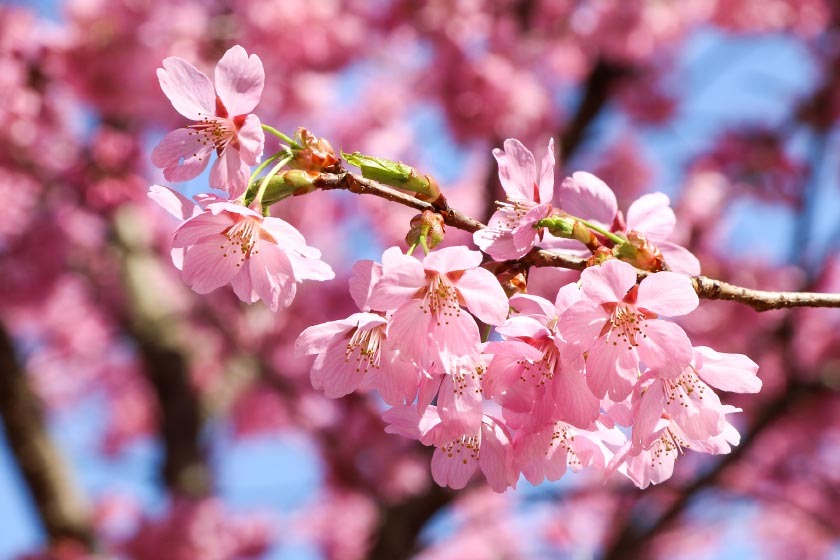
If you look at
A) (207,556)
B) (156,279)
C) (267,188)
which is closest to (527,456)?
(267,188)

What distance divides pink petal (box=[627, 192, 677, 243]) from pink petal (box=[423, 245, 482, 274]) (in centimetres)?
40

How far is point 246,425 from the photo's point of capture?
754cm

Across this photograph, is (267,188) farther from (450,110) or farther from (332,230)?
(332,230)

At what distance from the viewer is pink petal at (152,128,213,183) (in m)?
1.12

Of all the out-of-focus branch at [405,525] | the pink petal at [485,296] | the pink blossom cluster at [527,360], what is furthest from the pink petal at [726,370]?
the out-of-focus branch at [405,525]

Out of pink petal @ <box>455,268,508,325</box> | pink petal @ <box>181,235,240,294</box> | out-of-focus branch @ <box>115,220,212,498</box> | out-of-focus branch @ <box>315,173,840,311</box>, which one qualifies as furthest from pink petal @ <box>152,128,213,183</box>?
out-of-focus branch @ <box>115,220,212,498</box>

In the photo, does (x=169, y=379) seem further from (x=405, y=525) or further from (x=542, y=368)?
(x=542, y=368)

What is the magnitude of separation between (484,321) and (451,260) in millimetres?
88

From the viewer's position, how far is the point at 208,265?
1109mm

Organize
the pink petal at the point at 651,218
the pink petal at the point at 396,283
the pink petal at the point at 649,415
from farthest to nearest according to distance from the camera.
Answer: the pink petal at the point at 651,218 < the pink petal at the point at 649,415 < the pink petal at the point at 396,283

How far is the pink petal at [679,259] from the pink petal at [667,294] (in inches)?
9.9

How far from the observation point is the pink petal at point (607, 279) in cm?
99

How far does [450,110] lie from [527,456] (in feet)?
12.5

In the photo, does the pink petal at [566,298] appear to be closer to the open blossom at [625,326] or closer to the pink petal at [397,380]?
the open blossom at [625,326]
